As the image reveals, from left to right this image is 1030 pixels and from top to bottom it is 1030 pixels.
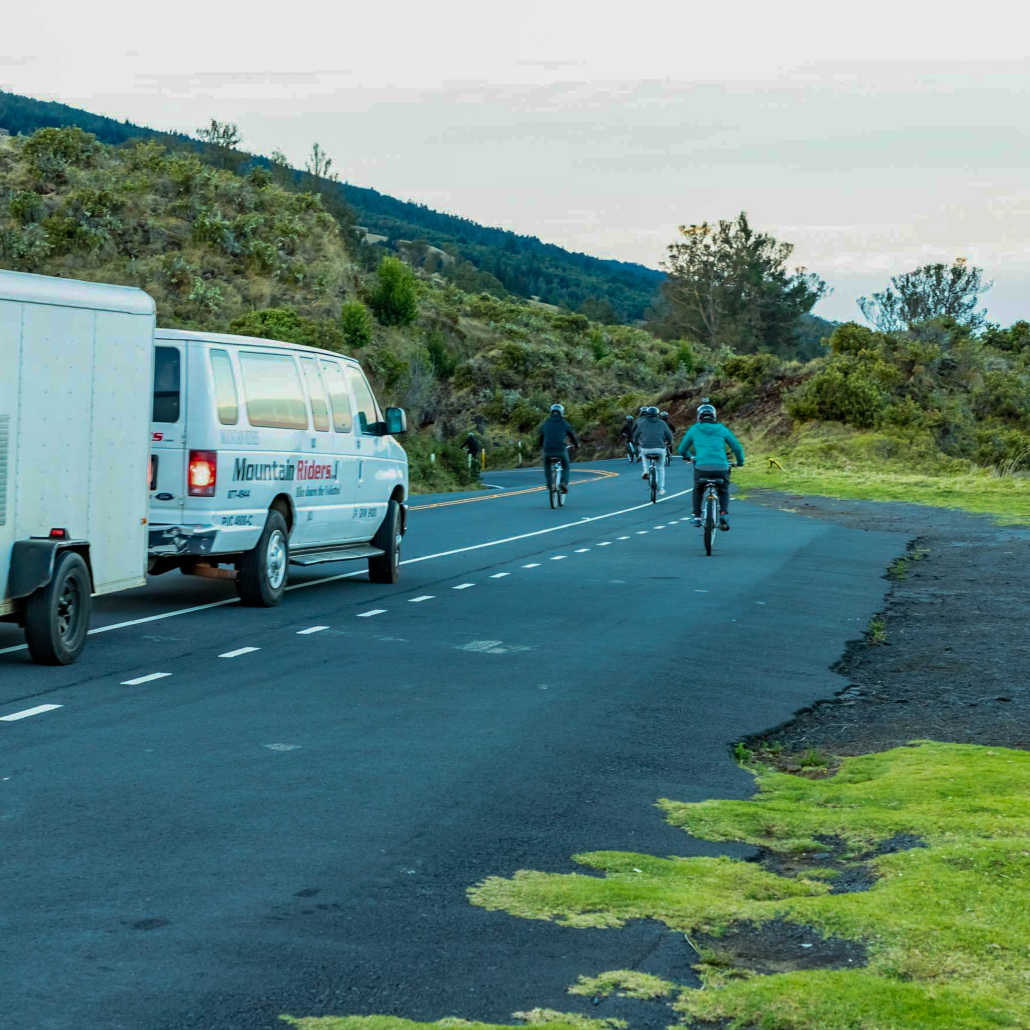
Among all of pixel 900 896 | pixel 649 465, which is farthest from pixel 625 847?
pixel 649 465

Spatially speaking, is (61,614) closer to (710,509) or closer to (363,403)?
(363,403)

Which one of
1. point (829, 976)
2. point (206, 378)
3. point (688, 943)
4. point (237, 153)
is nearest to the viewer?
point (829, 976)

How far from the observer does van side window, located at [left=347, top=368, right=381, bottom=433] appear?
16.7 m

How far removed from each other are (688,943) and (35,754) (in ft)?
13.5

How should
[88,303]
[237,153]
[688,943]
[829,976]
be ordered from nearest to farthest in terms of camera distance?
1. [829,976]
2. [688,943]
3. [88,303]
4. [237,153]

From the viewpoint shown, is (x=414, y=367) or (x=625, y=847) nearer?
(x=625, y=847)

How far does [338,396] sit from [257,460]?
2.22m

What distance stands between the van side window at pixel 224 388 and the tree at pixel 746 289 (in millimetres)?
102150

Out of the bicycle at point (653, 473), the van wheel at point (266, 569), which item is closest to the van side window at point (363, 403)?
the van wheel at point (266, 569)

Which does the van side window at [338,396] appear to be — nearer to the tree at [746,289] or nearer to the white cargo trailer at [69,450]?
the white cargo trailer at [69,450]

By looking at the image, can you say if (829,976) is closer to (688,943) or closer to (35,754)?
(688,943)

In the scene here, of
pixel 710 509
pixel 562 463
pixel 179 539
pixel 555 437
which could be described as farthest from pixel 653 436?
pixel 179 539

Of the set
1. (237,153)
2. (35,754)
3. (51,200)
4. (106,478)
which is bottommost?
(35,754)

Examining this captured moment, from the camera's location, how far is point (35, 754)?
7.92 m
